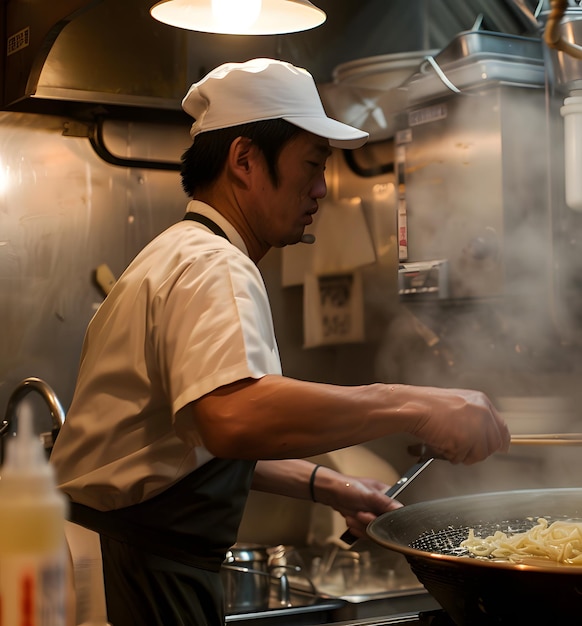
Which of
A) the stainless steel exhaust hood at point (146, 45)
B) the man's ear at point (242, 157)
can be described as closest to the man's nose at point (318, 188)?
the man's ear at point (242, 157)

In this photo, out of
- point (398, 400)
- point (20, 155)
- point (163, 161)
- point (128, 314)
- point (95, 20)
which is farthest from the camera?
point (163, 161)

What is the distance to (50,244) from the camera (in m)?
3.37

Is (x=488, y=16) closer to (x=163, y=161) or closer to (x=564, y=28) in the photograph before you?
(x=564, y=28)

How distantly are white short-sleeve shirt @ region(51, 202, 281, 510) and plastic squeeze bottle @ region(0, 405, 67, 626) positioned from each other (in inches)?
28.0

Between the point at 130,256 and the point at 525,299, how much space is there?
1.51 m

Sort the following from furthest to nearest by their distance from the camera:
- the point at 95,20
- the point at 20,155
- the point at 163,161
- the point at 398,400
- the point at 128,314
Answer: the point at 163,161 < the point at 20,155 < the point at 95,20 < the point at 128,314 < the point at 398,400

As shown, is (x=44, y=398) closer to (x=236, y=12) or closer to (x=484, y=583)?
(x=236, y=12)

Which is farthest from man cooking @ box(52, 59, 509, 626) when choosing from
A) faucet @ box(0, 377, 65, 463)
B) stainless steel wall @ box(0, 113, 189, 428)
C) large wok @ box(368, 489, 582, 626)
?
stainless steel wall @ box(0, 113, 189, 428)

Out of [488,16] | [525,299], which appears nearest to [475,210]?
[525,299]

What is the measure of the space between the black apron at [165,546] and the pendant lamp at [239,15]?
1.99 ft

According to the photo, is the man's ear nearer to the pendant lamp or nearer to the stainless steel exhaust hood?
the pendant lamp

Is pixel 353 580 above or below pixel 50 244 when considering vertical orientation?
below

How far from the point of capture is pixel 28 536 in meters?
0.82

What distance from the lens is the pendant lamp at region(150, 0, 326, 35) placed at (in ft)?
7.34
